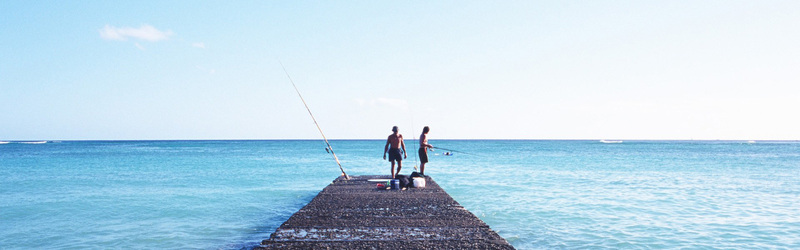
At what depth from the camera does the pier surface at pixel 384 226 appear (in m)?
5.44

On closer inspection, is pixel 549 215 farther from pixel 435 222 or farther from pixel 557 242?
pixel 435 222

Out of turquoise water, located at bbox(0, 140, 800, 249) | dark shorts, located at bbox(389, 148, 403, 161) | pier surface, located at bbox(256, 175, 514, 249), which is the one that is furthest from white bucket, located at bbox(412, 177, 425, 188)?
pier surface, located at bbox(256, 175, 514, 249)

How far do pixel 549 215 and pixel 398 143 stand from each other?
160 inches

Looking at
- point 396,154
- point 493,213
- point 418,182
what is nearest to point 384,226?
point 493,213

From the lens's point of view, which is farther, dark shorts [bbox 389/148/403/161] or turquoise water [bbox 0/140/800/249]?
dark shorts [bbox 389/148/403/161]

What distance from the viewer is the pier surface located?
5.44 m

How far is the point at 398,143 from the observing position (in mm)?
12234

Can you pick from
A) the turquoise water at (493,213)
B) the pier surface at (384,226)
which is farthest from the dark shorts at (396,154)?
the pier surface at (384,226)

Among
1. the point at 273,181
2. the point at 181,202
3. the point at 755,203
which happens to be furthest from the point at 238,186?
the point at 755,203

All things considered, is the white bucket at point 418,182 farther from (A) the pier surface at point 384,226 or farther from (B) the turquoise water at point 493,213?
(A) the pier surface at point 384,226

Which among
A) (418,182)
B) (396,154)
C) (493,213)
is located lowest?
(493,213)

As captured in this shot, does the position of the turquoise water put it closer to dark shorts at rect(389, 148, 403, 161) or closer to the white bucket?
the white bucket

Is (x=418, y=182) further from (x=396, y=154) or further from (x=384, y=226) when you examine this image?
(x=384, y=226)

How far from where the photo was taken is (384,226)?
6.50 metres
